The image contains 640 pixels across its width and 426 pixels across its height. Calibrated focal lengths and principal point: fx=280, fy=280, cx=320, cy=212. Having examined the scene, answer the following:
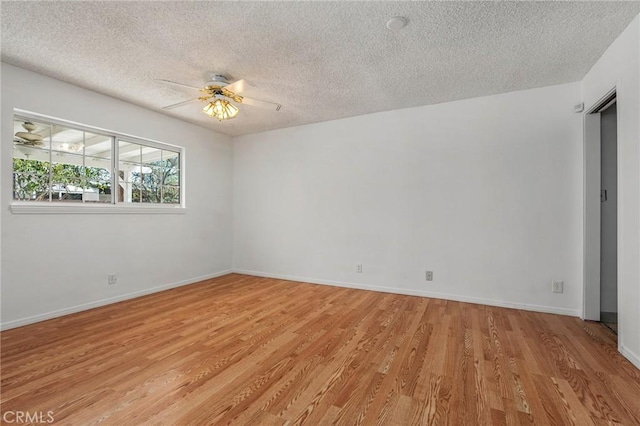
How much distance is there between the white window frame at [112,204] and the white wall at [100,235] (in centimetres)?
6

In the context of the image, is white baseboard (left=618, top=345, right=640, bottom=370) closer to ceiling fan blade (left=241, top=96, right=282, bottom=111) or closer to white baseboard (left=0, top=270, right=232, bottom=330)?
ceiling fan blade (left=241, top=96, right=282, bottom=111)

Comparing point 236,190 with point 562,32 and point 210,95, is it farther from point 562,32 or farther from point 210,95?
point 562,32

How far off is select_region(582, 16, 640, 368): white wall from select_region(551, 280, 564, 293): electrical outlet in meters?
0.90

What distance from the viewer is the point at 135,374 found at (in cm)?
195

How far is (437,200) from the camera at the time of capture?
3.71 meters

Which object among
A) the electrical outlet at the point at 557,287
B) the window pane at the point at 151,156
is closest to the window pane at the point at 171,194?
the window pane at the point at 151,156

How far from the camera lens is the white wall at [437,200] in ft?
10.4

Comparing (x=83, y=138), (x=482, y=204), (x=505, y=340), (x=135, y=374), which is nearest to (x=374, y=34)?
(x=482, y=204)

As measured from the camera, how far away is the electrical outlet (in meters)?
3.13

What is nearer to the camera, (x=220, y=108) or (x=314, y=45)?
(x=314, y=45)

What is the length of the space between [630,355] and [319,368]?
91.0 inches

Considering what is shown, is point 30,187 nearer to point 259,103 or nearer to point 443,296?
point 259,103

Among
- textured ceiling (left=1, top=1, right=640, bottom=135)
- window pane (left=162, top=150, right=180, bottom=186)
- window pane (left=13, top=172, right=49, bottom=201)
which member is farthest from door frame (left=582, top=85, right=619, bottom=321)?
window pane (left=13, top=172, right=49, bottom=201)

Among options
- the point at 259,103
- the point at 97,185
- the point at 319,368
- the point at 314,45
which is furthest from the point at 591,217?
the point at 97,185
